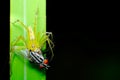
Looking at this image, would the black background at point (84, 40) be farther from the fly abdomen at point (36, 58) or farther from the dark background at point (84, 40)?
the fly abdomen at point (36, 58)

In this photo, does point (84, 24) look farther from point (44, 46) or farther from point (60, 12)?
point (44, 46)

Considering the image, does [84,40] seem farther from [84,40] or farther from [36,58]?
[36,58]

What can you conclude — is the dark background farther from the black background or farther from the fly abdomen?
the fly abdomen

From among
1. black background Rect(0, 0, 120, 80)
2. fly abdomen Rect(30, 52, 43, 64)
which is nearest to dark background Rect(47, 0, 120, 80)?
black background Rect(0, 0, 120, 80)

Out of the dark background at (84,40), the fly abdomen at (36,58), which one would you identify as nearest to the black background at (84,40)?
the dark background at (84,40)

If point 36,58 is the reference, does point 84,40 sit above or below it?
above

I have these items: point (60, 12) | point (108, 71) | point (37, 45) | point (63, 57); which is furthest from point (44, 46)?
point (108, 71)

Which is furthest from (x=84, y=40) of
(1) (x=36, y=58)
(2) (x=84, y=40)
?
(1) (x=36, y=58)
